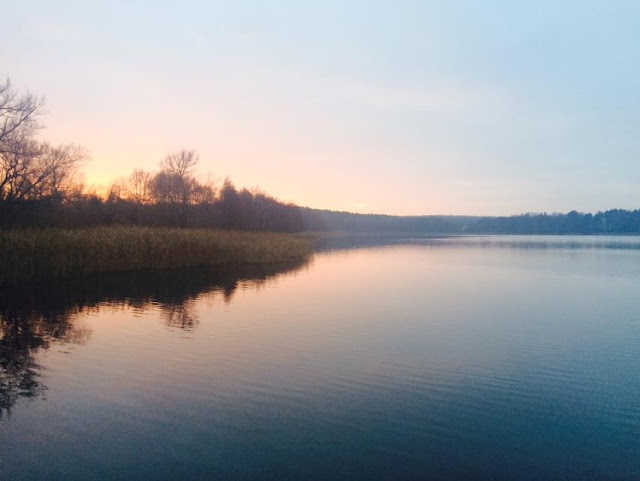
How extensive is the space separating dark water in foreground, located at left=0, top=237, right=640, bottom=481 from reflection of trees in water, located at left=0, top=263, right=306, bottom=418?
69 mm

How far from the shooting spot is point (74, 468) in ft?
15.0

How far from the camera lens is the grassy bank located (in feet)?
54.0

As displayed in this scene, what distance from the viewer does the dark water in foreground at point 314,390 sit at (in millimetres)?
4879

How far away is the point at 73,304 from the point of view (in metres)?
13.5

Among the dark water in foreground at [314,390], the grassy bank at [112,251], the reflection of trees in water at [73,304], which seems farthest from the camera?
the grassy bank at [112,251]

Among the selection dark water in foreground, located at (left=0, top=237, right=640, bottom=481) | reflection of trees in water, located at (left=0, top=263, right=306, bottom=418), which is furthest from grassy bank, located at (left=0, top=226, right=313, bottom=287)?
dark water in foreground, located at (left=0, top=237, right=640, bottom=481)

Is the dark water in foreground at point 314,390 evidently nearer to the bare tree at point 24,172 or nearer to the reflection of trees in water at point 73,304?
the reflection of trees in water at point 73,304

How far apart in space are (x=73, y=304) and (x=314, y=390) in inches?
362

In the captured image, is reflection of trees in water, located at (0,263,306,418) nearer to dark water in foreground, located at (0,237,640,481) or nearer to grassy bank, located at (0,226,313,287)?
Result: dark water in foreground, located at (0,237,640,481)

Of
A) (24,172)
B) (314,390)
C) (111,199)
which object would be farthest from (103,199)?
(314,390)

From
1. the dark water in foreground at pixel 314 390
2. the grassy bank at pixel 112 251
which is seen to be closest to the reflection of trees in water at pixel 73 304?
the dark water in foreground at pixel 314 390

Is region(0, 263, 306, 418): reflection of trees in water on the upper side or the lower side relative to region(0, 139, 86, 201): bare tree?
lower

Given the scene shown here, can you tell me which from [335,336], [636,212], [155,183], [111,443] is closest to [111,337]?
[335,336]

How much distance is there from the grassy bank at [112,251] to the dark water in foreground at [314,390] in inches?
104
